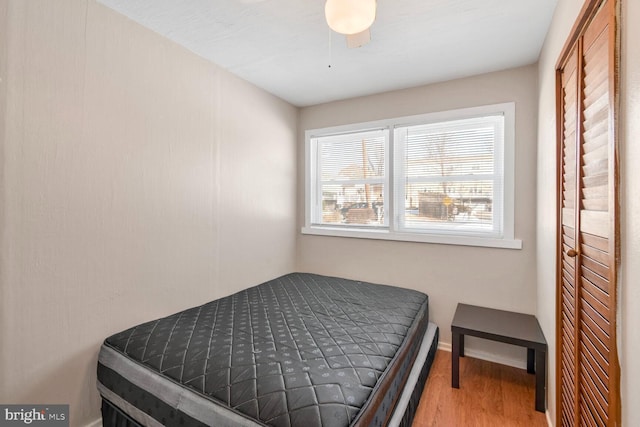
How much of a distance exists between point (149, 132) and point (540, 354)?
9.46ft

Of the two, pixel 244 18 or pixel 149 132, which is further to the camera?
pixel 149 132

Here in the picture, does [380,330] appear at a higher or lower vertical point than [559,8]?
lower

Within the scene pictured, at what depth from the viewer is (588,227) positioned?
44.6 inches

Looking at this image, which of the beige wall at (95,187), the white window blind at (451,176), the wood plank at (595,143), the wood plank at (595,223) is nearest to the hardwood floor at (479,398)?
the white window blind at (451,176)

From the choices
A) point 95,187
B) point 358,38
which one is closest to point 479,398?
point 358,38

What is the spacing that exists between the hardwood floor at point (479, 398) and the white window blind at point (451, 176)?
110cm

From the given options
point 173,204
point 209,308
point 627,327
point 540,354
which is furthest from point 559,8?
point 209,308

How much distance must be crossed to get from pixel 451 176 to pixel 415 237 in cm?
64

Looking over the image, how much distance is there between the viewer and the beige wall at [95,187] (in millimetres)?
1411

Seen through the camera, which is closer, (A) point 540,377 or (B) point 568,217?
(B) point 568,217

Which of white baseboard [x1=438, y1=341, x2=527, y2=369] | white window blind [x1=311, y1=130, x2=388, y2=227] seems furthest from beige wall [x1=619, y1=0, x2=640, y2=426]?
white window blind [x1=311, y1=130, x2=388, y2=227]

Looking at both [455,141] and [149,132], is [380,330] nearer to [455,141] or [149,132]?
[455,141]

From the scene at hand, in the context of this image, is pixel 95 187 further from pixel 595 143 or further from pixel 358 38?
pixel 595 143

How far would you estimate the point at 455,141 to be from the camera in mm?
2637
